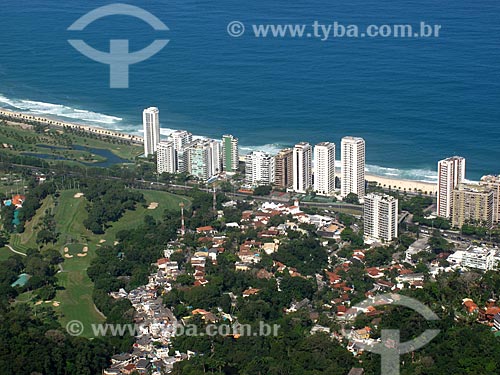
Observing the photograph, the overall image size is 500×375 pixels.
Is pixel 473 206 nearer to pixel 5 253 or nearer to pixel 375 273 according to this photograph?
pixel 375 273

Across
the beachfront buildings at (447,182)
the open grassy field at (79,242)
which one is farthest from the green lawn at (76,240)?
the beachfront buildings at (447,182)

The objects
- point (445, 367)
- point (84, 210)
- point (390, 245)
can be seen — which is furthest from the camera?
point (84, 210)

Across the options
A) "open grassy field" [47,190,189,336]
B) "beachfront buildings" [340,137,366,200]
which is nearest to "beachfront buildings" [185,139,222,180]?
"open grassy field" [47,190,189,336]

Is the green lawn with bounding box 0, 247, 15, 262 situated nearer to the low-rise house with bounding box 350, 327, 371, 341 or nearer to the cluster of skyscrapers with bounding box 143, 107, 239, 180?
the cluster of skyscrapers with bounding box 143, 107, 239, 180

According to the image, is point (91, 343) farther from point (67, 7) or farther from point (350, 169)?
point (67, 7)

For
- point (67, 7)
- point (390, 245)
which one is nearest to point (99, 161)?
point (390, 245)

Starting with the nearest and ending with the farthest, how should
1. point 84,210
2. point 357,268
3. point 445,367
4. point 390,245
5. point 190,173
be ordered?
1. point 445,367
2. point 357,268
3. point 390,245
4. point 84,210
5. point 190,173

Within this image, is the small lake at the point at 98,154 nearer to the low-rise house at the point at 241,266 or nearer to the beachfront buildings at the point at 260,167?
the beachfront buildings at the point at 260,167
